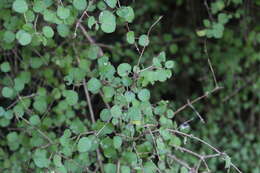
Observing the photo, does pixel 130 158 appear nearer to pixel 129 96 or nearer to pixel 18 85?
pixel 129 96

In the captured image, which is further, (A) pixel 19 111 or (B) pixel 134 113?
(A) pixel 19 111

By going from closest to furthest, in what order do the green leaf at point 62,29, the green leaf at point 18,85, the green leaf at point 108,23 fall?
the green leaf at point 108,23
the green leaf at point 62,29
the green leaf at point 18,85

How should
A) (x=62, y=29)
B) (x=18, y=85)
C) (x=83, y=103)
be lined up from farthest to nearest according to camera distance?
(x=83, y=103)
(x=18, y=85)
(x=62, y=29)

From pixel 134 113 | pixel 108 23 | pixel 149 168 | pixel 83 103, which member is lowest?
pixel 149 168

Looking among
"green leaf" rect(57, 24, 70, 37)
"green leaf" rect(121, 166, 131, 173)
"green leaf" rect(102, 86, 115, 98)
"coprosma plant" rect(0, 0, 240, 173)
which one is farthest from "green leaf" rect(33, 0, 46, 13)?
"green leaf" rect(121, 166, 131, 173)

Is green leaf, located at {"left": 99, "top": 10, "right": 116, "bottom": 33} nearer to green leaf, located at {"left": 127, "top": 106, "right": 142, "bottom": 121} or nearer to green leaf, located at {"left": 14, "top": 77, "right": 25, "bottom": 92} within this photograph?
green leaf, located at {"left": 127, "top": 106, "right": 142, "bottom": 121}

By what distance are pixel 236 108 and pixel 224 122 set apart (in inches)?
4.6

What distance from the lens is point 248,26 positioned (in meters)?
2.42

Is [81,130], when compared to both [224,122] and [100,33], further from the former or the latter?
[224,122]

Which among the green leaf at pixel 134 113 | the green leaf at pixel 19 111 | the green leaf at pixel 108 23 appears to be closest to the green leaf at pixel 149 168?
the green leaf at pixel 134 113

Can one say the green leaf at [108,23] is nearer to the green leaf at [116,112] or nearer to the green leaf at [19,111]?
the green leaf at [116,112]

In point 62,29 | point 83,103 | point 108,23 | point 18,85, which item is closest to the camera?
point 108,23

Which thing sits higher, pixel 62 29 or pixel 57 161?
pixel 62 29

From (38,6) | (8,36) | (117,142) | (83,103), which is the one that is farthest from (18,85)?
(117,142)
